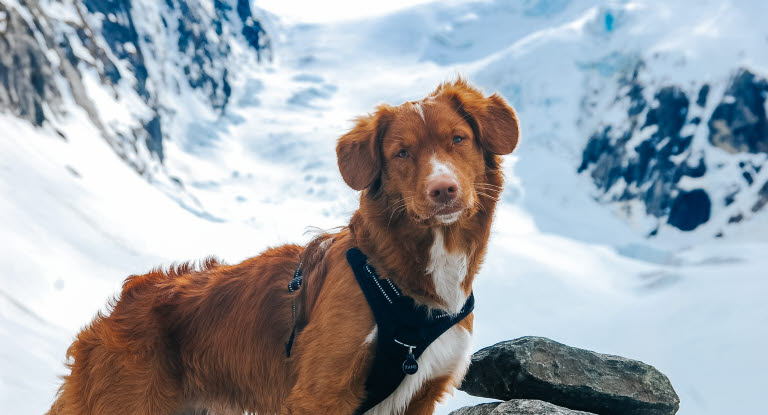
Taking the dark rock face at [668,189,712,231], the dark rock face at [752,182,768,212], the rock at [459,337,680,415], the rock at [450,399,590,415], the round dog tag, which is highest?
the dark rock face at [668,189,712,231]

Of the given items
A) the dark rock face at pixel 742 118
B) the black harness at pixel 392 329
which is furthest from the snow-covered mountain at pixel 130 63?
the dark rock face at pixel 742 118

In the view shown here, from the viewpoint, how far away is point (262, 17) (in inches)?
2362

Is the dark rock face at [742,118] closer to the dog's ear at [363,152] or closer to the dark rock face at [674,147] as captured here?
the dark rock face at [674,147]

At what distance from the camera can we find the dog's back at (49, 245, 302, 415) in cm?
445

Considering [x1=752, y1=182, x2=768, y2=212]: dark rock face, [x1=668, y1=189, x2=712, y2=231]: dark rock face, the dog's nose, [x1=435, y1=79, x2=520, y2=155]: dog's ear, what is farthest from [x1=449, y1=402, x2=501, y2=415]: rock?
[x1=668, y1=189, x2=712, y2=231]: dark rock face

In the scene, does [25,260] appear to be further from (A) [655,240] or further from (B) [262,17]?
(B) [262,17]

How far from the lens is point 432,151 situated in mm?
4023

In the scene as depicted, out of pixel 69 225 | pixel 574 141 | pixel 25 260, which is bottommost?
pixel 25 260

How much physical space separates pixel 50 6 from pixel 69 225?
15.7 meters

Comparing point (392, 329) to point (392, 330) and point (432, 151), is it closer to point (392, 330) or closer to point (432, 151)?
point (392, 330)

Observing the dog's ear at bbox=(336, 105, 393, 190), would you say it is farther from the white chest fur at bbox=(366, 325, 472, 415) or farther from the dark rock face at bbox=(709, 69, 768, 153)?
the dark rock face at bbox=(709, 69, 768, 153)

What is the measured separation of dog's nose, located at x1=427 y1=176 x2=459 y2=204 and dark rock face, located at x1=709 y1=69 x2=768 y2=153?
121 feet

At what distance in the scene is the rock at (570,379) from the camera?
19.9 ft

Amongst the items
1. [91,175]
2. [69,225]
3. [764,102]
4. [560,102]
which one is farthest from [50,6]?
[764,102]
